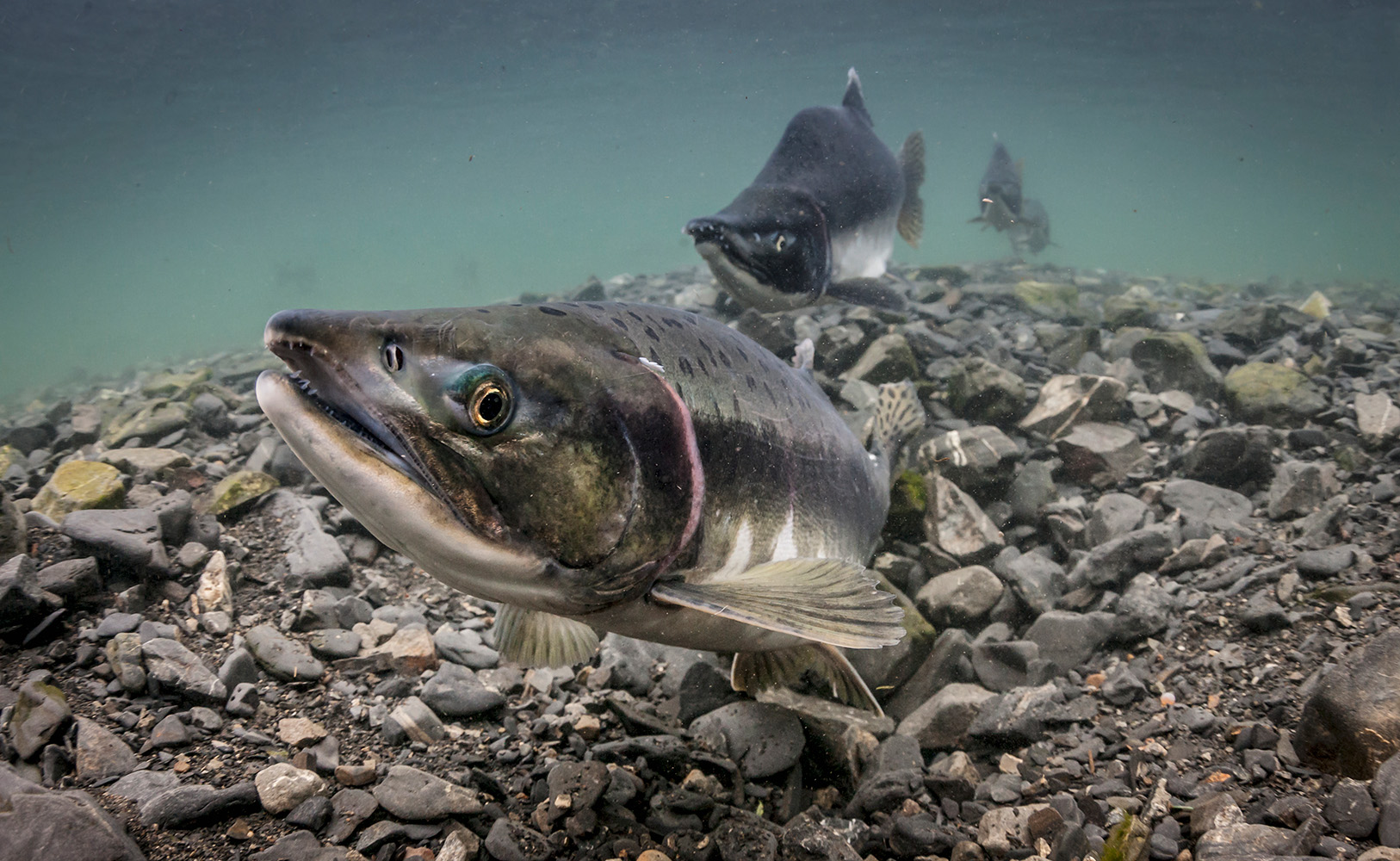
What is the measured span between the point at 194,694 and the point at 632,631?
5.47 ft

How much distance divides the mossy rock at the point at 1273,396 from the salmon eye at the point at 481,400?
6.23 metres

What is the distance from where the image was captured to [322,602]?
3.29 m

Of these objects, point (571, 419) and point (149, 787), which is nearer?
point (571, 419)

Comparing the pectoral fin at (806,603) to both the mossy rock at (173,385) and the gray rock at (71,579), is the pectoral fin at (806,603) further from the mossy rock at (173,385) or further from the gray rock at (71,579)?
the mossy rock at (173,385)

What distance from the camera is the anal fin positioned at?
296 cm

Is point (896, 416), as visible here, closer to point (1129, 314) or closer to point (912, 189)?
point (912, 189)

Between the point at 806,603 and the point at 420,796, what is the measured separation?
1.43 metres

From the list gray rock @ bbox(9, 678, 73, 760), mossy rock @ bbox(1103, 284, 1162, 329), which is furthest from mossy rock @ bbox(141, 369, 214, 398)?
mossy rock @ bbox(1103, 284, 1162, 329)

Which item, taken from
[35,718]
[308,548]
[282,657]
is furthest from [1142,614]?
[35,718]

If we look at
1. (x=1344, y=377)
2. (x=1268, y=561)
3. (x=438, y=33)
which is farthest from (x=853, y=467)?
(x=438, y=33)

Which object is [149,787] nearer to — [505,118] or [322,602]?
[322,602]

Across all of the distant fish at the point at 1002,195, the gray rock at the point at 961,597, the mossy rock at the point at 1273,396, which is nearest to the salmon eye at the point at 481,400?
the gray rock at the point at 961,597

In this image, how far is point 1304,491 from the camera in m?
4.12

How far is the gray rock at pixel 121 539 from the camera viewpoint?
9.97 ft
